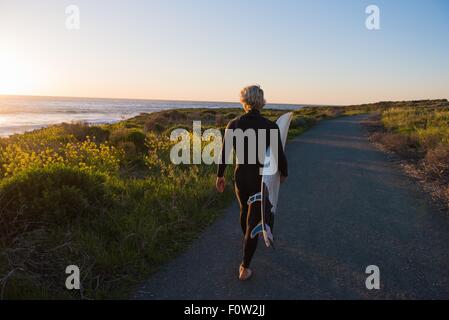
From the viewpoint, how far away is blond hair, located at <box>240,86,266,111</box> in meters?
3.88

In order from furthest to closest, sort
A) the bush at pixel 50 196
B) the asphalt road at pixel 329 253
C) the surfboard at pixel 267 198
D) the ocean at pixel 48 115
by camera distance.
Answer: the ocean at pixel 48 115, the bush at pixel 50 196, the surfboard at pixel 267 198, the asphalt road at pixel 329 253

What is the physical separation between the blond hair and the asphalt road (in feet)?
6.07

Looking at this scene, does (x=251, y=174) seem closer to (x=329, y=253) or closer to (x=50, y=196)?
(x=329, y=253)

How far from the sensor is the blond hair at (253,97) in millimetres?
3881

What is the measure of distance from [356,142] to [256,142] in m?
13.5

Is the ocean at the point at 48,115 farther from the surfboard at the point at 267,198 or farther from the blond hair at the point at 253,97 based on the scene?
the surfboard at the point at 267,198

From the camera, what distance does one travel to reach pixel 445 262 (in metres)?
4.36

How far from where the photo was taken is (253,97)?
3.88m

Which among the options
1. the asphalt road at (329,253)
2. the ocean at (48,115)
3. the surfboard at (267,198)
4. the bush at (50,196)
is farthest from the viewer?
the ocean at (48,115)

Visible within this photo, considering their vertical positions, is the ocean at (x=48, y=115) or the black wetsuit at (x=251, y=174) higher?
the ocean at (x=48, y=115)

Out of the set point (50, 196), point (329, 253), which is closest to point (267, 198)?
point (329, 253)

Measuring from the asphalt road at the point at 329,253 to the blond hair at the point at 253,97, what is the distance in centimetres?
185

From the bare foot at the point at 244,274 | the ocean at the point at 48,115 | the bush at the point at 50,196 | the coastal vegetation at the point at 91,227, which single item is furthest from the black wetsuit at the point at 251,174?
the ocean at the point at 48,115

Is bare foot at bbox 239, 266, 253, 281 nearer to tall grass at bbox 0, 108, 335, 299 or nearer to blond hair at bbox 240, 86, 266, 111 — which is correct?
tall grass at bbox 0, 108, 335, 299
